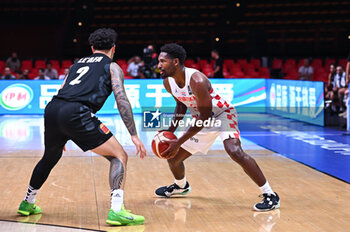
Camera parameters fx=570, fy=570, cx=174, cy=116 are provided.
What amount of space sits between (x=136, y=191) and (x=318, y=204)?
2.02 m

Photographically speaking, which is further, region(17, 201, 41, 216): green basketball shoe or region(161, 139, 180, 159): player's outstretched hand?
region(161, 139, 180, 159): player's outstretched hand

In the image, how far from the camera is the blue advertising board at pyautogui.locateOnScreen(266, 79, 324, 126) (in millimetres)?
13289

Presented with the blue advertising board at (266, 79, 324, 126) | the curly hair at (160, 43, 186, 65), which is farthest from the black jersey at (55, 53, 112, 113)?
the blue advertising board at (266, 79, 324, 126)

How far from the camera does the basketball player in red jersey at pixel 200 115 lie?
547cm

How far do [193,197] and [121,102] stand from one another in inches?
67.9

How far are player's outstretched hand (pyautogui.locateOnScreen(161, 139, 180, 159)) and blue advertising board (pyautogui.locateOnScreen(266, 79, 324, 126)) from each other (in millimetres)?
8083

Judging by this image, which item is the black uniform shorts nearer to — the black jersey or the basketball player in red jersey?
the black jersey

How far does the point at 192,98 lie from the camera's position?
5.66 metres

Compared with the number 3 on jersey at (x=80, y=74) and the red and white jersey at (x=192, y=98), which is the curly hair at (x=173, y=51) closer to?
the red and white jersey at (x=192, y=98)

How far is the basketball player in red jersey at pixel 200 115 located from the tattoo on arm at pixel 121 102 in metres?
0.71

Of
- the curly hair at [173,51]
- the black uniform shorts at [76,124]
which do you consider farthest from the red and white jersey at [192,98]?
the black uniform shorts at [76,124]

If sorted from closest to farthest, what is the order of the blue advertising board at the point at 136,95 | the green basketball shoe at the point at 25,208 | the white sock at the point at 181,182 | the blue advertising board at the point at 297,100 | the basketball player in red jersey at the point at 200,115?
the green basketball shoe at the point at 25,208 < the basketball player in red jersey at the point at 200,115 < the white sock at the point at 181,182 < the blue advertising board at the point at 297,100 < the blue advertising board at the point at 136,95

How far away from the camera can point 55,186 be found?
6676 millimetres

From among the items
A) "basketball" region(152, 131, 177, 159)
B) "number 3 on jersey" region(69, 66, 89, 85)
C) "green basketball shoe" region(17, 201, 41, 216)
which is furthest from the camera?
"basketball" region(152, 131, 177, 159)
